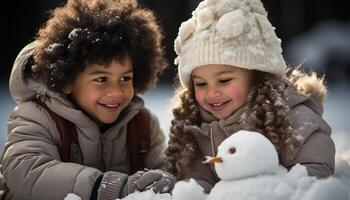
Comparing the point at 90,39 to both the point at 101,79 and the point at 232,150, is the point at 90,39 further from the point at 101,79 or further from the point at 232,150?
the point at 232,150

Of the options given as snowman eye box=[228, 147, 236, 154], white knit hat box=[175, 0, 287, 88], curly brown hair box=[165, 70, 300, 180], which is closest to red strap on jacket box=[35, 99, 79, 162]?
curly brown hair box=[165, 70, 300, 180]

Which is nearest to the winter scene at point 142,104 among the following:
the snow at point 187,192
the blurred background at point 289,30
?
the snow at point 187,192

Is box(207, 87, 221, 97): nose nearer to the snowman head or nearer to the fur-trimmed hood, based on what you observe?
the fur-trimmed hood

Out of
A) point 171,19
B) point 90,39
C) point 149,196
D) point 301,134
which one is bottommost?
point 149,196

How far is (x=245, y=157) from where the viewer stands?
1908mm

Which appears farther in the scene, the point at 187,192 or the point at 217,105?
the point at 217,105

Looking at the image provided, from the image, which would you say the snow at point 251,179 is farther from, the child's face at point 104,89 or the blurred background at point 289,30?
the blurred background at point 289,30

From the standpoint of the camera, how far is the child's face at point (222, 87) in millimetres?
2568

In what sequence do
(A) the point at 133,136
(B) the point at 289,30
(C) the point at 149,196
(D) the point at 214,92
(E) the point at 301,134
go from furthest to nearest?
(B) the point at 289,30, (A) the point at 133,136, (D) the point at 214,92, (E) the point at 301,134, (C) the point at 149,196

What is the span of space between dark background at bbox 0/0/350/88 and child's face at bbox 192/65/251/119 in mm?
5829

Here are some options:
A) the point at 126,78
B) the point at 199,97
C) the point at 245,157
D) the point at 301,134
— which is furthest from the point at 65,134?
the point at 245,157

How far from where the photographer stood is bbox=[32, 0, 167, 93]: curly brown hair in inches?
105

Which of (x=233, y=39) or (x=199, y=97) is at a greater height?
(x=233, y=39)

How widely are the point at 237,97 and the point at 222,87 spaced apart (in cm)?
7
